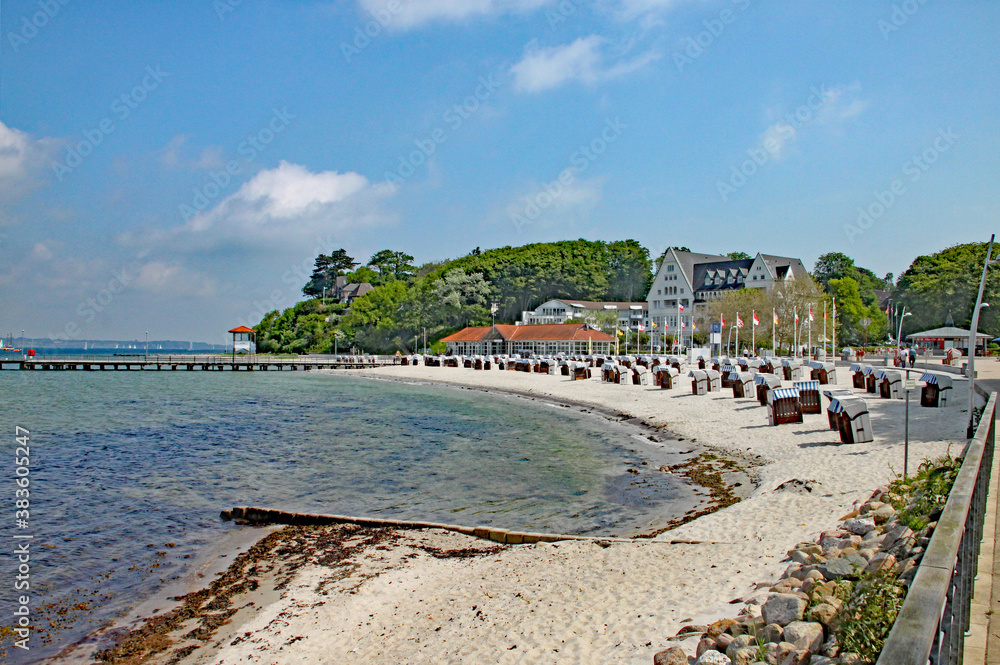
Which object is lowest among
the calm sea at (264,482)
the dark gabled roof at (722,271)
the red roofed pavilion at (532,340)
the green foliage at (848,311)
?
the calm sea at (264,482)

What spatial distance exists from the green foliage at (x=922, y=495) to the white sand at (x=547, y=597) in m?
1.27

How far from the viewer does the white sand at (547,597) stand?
6.20 m

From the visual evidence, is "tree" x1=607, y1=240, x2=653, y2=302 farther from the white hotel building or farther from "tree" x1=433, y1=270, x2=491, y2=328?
"tree" x1=433, y1=270, x2=491, y2=328

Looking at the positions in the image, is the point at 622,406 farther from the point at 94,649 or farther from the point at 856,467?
the point at 94,649

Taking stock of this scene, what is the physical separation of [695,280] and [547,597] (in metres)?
99.0

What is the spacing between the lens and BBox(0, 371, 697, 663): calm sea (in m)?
9.75

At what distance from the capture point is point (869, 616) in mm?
3906

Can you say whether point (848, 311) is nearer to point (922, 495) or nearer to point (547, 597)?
point (922, 495)

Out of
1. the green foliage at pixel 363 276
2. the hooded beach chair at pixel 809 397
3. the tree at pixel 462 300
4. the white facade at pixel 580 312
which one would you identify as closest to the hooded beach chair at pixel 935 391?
the hooded beach chair at pixel 809 397

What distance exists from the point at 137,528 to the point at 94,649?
16.1ft

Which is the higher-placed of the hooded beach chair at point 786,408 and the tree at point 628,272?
the tree at point 628,272

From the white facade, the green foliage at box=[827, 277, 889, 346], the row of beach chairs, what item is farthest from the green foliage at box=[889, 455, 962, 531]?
the green foliage at box=[827, 277, 889, 346]

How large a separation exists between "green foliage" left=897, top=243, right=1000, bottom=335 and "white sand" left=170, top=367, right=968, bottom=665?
249 ft

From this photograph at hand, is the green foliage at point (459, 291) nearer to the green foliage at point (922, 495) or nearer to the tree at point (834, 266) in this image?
the tree at point (834, 266)
